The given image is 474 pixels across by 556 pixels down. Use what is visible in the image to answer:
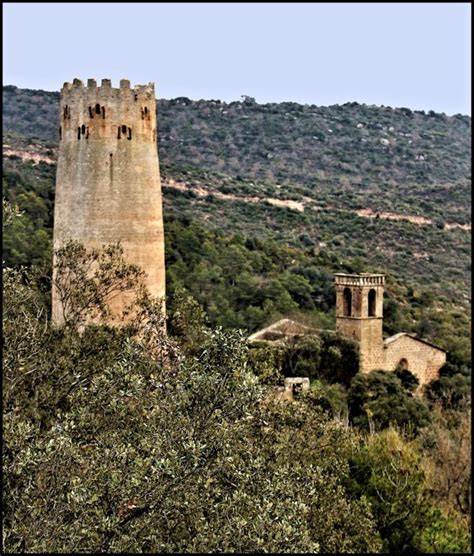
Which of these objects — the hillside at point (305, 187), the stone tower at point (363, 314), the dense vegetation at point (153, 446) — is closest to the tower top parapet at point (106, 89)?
the dense vegetation at point (153, 446)

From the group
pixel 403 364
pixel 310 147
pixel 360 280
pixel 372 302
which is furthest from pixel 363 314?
pixel 310 147

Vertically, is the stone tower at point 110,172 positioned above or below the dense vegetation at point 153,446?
above

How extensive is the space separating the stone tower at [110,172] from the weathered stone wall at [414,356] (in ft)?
57.7

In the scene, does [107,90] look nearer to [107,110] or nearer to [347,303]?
[107,110]

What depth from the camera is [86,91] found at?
16.3 metres

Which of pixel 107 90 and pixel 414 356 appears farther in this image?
pixel 414 356

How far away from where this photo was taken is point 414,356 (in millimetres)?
33219

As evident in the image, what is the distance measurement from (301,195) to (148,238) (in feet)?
150

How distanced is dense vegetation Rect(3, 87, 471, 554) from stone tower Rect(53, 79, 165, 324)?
150cm

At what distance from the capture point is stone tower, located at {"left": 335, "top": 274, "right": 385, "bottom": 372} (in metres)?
32.6

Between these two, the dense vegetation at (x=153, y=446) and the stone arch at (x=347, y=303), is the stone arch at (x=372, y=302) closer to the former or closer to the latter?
the stone arch at (x=347, y=303)

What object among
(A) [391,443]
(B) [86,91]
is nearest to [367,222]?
(A) [391,443]

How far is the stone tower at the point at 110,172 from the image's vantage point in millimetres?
16141

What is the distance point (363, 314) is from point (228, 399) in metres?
24.9
